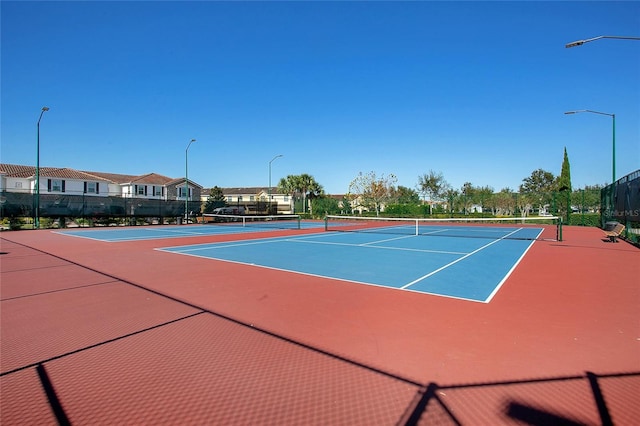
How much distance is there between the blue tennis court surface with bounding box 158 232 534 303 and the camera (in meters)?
7.60

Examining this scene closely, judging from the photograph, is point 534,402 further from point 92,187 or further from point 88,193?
point 92,187

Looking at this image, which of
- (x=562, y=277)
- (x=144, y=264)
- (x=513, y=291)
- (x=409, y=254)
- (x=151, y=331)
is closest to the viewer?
(x=151, y=331)

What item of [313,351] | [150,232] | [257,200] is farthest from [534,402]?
[257,200]

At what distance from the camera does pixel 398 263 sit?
A: 1044 centimetres

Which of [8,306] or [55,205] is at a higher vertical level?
[55,205]

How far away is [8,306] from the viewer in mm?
5902

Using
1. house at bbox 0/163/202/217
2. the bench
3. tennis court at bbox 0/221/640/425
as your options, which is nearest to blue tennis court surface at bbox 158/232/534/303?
tennis court at bbox 0/221/640/425

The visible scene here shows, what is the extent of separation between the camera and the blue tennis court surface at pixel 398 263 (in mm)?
7598

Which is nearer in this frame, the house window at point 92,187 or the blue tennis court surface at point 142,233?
the blue tennis court surface at point 142,233

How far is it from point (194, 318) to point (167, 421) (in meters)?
2.56

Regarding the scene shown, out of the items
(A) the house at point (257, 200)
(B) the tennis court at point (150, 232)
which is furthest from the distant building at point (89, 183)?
(B) the tennis court at point (150, 232)

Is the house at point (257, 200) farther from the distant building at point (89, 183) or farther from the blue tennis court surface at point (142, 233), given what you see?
the blue tennis court surface at point (142, 233)

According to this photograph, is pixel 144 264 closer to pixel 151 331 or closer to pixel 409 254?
pixel 151 331

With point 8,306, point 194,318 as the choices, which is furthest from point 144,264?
point 194,318
